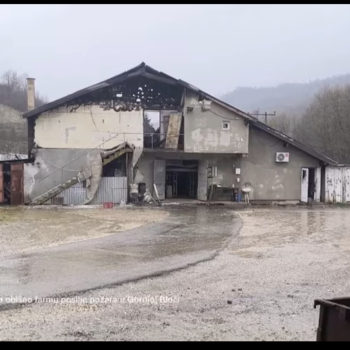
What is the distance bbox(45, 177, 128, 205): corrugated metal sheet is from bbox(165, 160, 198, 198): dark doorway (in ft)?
11.6

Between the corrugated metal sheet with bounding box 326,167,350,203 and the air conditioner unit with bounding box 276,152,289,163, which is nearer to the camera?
the air conditioner unit with bounding box 276,152,289,163

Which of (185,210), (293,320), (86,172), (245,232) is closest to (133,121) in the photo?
(86,172)

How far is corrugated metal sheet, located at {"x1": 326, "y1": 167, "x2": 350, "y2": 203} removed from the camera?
28625 mm

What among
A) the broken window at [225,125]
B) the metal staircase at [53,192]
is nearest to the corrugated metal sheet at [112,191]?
the metal staircase at [53,192]

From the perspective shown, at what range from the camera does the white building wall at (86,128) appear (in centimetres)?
2523

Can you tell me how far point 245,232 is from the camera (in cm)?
1518

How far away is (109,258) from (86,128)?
1610 cm

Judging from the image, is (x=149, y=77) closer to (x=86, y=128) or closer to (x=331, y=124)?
(x=86, y=128)

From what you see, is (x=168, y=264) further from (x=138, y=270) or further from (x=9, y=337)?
(x=9, y=337)

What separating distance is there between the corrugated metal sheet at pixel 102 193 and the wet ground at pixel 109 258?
7.49 meters

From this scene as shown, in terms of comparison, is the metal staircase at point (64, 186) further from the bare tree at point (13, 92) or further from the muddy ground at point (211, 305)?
the bare tree at point (13, 92)

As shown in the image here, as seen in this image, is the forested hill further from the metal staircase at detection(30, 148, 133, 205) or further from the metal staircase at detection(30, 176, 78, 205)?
the metal staircase at detection(30, 176, 78, 205)

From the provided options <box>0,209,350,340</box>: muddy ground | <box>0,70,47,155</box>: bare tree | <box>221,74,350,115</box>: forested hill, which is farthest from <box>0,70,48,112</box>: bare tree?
<box>0,209,350,340</box>: muddy ground
